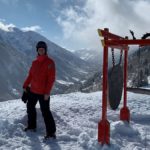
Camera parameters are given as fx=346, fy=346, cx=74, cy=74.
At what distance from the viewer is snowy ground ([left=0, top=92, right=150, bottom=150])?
680cm

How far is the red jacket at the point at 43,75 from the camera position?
716cm

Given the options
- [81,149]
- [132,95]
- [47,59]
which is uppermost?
[47,59]

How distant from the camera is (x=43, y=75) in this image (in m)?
7.23

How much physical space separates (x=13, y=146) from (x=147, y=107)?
5.58m

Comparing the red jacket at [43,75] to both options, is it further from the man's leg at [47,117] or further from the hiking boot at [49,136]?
the hiking boot at [49,136]

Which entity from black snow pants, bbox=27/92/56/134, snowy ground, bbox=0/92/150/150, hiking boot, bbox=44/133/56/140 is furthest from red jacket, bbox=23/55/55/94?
snowy ground, bbox=0/92/150/150

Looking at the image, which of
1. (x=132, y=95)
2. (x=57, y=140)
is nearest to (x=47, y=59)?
(x=57, y=140)

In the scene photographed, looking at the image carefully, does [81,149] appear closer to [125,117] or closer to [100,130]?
[100,130]

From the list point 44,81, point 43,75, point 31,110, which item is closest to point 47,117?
point 31,110

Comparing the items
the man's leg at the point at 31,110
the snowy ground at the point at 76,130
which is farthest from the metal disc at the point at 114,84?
the man's leg at the point at 31,110

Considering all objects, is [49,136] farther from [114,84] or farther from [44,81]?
[114,84]

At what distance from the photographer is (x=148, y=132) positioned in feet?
27.0

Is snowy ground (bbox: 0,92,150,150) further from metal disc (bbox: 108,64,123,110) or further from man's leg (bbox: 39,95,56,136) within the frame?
metal disc (bbox: 108,64,123,110)

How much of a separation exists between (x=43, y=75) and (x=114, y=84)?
2.10 metres
